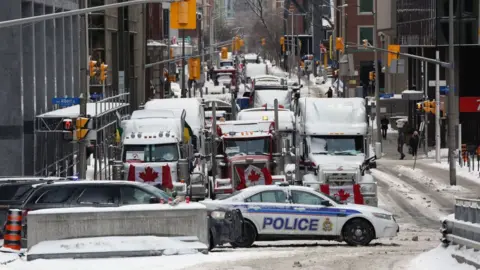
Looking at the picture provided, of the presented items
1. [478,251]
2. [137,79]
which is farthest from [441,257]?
[137,79]

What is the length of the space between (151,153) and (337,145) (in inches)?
239

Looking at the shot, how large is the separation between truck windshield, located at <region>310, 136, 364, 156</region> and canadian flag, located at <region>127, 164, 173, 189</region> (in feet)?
15.5

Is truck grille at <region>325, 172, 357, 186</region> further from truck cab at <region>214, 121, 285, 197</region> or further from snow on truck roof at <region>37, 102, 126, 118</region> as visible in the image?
snow on truck roof at <region>37, 102, 126, 118</region>

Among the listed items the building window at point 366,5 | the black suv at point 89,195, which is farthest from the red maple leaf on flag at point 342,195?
the building window at point 366,5

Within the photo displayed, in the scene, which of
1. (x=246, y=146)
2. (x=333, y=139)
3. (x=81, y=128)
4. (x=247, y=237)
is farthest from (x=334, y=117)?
(x=247, y=237)

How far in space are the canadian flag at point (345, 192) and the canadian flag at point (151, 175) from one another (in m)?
5.58

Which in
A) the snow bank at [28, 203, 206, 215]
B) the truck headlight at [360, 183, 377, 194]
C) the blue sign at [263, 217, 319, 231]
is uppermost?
the snow bank at [28, 203, 206, 215]

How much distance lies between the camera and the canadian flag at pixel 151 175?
3831 cm

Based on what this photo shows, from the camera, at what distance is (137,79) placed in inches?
3329

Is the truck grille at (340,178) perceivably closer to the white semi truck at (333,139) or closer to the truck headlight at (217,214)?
the white semi truck at (333,139)

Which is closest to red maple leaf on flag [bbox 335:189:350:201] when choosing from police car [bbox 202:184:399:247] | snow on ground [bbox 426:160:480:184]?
police car [bbox 202:184:399:247]

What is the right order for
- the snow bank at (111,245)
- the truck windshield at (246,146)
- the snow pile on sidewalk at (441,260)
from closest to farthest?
the snow pile on sidewalk at (441,260) < the snow bank at (111,245) < the truck windshield at (246,146)

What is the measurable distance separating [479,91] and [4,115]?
35.5m

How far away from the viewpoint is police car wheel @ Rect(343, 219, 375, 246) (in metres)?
27.9
